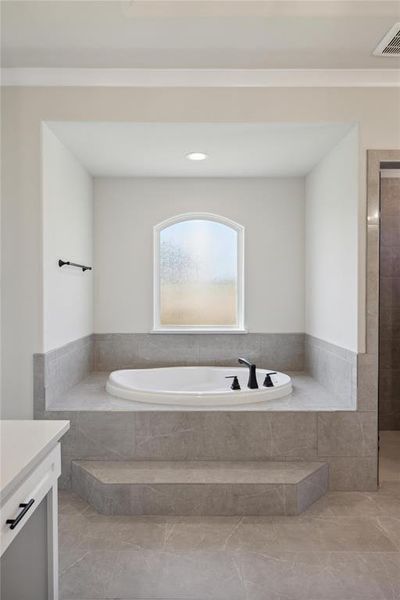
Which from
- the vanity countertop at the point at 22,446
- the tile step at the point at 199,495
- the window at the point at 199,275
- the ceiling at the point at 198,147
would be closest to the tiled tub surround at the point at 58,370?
the tile step at the point at 199,495

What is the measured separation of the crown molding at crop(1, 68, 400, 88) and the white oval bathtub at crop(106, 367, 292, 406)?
203 cm

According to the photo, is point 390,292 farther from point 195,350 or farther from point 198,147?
point 198,147

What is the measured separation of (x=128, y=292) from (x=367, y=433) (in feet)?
8.05

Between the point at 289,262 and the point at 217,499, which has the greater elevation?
the point at 289,262

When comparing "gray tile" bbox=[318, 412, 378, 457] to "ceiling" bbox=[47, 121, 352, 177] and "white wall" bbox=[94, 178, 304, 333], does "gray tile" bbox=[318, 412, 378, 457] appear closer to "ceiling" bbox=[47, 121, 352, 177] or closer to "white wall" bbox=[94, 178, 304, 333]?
"white wall" bbox=[94, 178, 304, 333]

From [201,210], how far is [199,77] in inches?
61.5

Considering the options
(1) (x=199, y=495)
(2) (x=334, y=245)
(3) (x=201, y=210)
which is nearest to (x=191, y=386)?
(1) (x=199, y=495)

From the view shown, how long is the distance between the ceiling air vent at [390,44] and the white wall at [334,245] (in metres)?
0.47

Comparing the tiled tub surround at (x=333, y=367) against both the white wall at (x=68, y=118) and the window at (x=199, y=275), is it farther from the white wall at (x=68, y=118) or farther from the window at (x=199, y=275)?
the window at (x=199, y=275)

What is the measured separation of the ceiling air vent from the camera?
7.90 ft

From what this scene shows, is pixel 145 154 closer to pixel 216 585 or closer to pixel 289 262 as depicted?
pixel 289 262

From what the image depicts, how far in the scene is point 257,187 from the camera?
4.33 metres

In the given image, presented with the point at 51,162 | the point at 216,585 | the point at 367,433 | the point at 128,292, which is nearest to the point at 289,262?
the point at 128,292

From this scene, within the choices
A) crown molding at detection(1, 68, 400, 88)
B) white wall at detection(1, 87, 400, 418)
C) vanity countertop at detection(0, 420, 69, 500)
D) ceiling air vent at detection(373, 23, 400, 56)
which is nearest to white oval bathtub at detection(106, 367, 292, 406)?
white wall at detection(1, 87, 400, 418)
